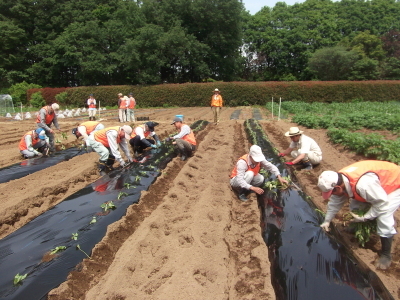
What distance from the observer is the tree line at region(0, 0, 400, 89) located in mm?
32031

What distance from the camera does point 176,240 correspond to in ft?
12.6

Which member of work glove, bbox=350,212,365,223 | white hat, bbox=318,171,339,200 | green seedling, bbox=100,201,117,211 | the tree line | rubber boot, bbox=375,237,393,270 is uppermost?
the tree line

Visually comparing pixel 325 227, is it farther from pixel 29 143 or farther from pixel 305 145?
pixel 29 143

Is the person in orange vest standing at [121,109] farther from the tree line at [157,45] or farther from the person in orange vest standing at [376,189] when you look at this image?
the tree line at [157,45]

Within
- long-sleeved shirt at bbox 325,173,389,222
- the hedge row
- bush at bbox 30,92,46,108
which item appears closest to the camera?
long-sleeved shirt at bbox 325,173,389,222

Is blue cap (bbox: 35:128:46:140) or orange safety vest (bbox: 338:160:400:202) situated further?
blue cap (bbox: 35:128:46:140)

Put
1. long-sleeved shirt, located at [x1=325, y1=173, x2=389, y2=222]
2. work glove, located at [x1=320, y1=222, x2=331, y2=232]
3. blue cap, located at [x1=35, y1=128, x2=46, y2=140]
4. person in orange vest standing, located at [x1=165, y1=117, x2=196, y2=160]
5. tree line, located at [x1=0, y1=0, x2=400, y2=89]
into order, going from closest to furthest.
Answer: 1. long-sleeved shirt, located at [x1=325, y1=173, x2=389, y2=222]
2. work glove, located at [x1=320, y1=222, x2=331, y2=232]
3. person in orange vest standing, located at [x1=165, y1=117, x2=196, y2=160]
4. blue cap, located at [x1=35, y1=128, x2=46, y2=140]
5. tree line, located at [x1=0, y1=0, x2=400, y2=89]

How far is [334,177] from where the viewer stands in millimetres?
3266

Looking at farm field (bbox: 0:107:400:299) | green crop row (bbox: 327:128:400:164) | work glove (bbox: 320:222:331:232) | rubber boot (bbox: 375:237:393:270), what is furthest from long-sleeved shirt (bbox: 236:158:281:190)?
green crop row (bbox: 327:128:400:164)

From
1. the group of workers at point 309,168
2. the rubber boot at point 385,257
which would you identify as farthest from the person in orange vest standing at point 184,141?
the rubber boot at point 385,257

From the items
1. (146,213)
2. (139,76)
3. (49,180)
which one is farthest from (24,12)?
(146,213)

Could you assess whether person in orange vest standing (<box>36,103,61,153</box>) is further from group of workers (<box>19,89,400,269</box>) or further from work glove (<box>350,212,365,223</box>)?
work glove (<box>350,212,365,223</box>)

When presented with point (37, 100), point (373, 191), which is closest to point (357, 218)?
point (373, 191)

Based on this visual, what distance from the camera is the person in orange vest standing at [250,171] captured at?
4.66 meters
